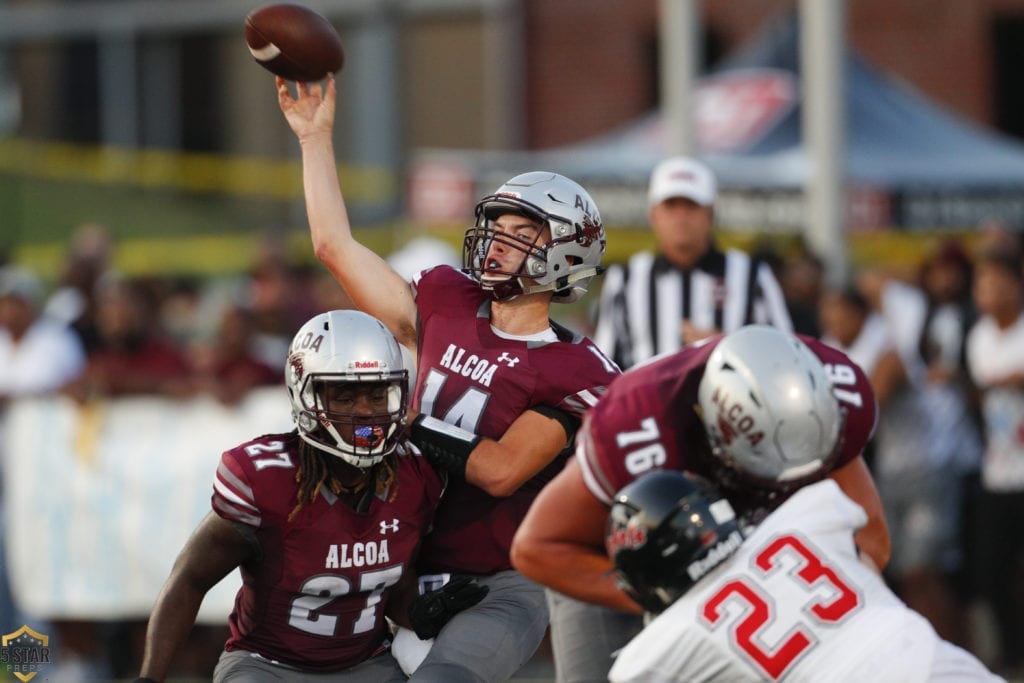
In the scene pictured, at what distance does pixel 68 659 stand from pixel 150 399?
1.40 meters

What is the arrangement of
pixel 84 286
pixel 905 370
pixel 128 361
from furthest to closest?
pixel 84 286
pixel 128 361
pixel 905 370

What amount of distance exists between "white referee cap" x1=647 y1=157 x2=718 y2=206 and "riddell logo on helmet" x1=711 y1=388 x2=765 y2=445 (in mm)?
3222

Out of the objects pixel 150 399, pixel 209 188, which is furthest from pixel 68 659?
pixel 209 188

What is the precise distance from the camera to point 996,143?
12.5m

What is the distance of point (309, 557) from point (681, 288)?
2684 millimetres

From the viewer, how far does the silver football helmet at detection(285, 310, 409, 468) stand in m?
4.38

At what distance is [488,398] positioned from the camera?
4.67 metres

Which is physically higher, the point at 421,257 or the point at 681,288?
the point at 681,288

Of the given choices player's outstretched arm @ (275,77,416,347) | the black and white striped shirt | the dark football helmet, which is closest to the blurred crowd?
the black and white striped shirt

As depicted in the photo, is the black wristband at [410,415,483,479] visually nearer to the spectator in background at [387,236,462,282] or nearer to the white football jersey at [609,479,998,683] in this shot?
the white football jersey at [609,479,998,683]

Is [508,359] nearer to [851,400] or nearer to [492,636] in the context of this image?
[492,636]

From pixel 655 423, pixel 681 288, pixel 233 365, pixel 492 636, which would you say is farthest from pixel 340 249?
pixel 233 365

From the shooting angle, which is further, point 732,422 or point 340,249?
point 340,249

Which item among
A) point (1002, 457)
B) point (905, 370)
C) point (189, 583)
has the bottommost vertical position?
point (1002, 457)
